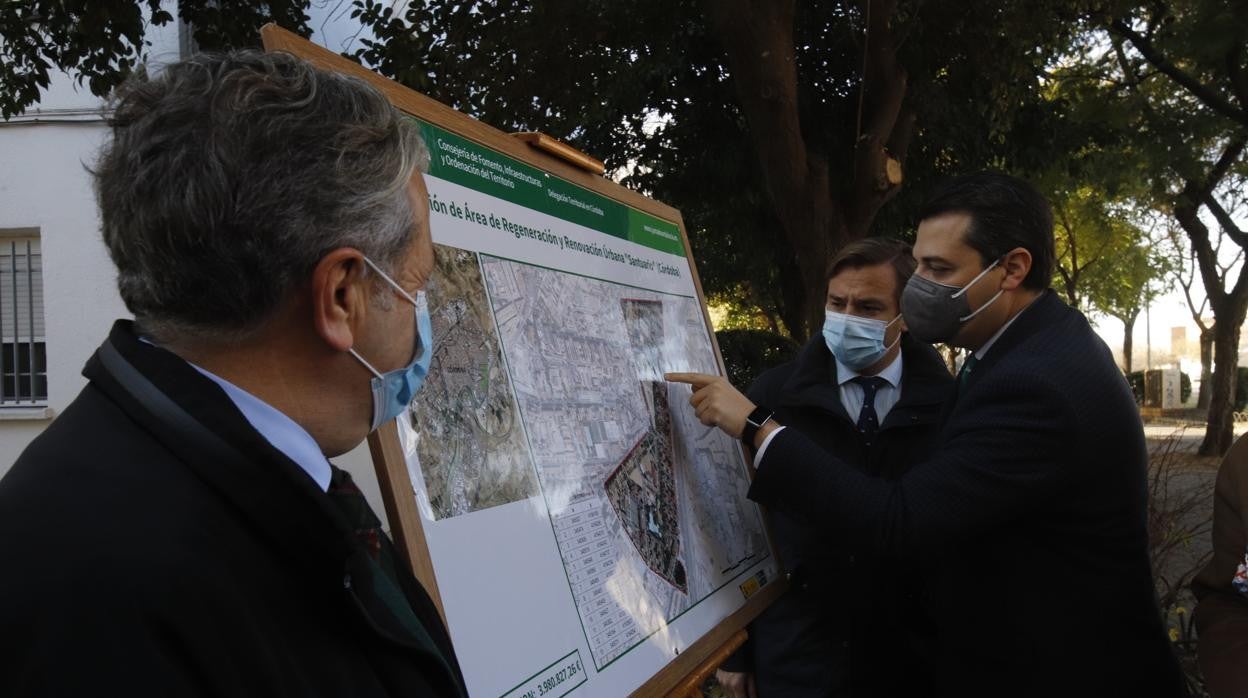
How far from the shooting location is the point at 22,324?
9.57 meters

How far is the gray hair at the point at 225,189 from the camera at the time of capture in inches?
40.1

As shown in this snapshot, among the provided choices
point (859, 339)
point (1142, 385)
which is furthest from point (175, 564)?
point (1142, 385)

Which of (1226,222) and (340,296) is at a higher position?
(1226,222)

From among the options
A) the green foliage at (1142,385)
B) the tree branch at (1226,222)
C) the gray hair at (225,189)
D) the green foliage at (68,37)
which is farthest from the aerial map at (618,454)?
the green foliage at (1142,385)

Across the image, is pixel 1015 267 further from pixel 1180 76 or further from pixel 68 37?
pixel 1180 76

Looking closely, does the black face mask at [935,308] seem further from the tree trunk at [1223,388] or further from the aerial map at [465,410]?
the tree trunk at [1223,388]

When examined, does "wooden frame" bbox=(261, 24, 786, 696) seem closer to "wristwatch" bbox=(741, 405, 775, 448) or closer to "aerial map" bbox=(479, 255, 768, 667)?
"aerial map" bbox=(479, 255, 768, 667)

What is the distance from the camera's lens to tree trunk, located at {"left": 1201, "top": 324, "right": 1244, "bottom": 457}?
13.9 metres

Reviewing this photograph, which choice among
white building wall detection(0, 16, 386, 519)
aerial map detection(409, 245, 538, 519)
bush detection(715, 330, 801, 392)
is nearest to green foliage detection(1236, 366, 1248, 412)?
bush detection(715, 330, 801, 392)

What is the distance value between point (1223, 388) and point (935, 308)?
1417 cm

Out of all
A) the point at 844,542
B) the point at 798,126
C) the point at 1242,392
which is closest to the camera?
the point at 844,542

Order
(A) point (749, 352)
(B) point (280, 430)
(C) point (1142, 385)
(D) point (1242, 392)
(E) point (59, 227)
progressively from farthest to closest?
(C) point (1142, 385), (D) point (1242, 392), (A) point (749, 352), (E) point (59, 227), (B) point (280, 430)

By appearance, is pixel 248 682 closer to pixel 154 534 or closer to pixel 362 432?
pixel 154 534

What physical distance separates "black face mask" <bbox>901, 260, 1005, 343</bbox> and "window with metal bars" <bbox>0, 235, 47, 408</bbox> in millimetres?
9477
